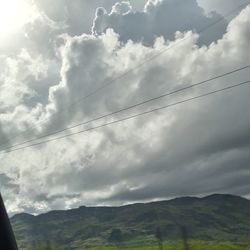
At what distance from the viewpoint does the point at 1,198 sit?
24109 millimetres

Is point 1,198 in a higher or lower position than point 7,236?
higher

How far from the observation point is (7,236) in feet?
71.3

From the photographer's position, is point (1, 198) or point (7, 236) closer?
point (7, 236)

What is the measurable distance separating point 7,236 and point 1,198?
3.00 m
